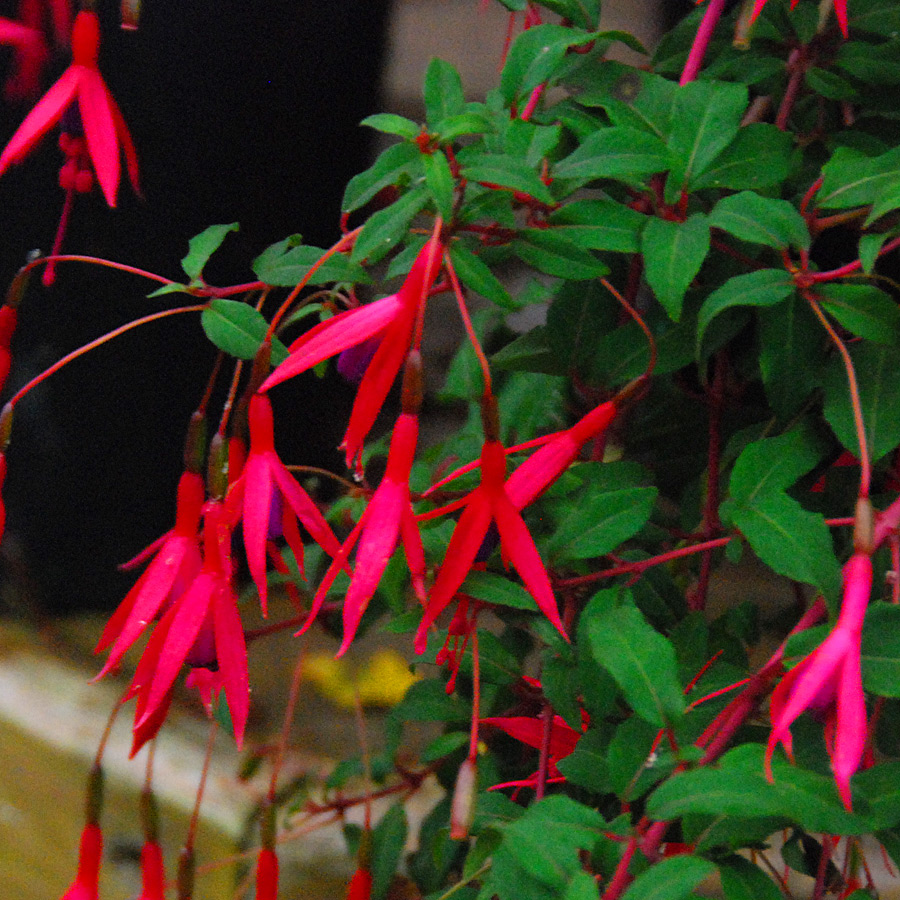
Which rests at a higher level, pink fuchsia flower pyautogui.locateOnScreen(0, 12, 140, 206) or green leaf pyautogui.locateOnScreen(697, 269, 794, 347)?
pink fuchsia flower pyautogui.locateOnScreen(0, 12, 140, 206)

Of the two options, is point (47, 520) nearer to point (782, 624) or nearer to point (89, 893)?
point (89, 893)

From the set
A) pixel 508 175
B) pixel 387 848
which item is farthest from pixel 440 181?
pixel 387 848

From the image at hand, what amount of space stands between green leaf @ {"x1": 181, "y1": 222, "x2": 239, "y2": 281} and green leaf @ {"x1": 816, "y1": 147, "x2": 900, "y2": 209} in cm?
31

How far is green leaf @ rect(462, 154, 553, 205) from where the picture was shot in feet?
1.16

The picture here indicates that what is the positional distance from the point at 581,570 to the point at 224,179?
15.3 inches

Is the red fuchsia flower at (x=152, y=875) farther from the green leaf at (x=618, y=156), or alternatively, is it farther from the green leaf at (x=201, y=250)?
the green leaf at (x=618, y=156)

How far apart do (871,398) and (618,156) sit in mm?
172

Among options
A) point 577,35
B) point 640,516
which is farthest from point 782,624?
point 577,35

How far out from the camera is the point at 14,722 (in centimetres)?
98

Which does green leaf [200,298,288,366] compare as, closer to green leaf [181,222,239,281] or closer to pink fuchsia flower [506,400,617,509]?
green leaf [181,222,239,281]

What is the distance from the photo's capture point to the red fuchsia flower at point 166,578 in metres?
0.33

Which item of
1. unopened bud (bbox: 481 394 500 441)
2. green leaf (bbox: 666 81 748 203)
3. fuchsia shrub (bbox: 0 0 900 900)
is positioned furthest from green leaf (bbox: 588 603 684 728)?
green leaf (bbox: 666 81 748 203)

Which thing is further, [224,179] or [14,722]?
[14,722]

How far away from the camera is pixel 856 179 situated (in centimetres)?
41
